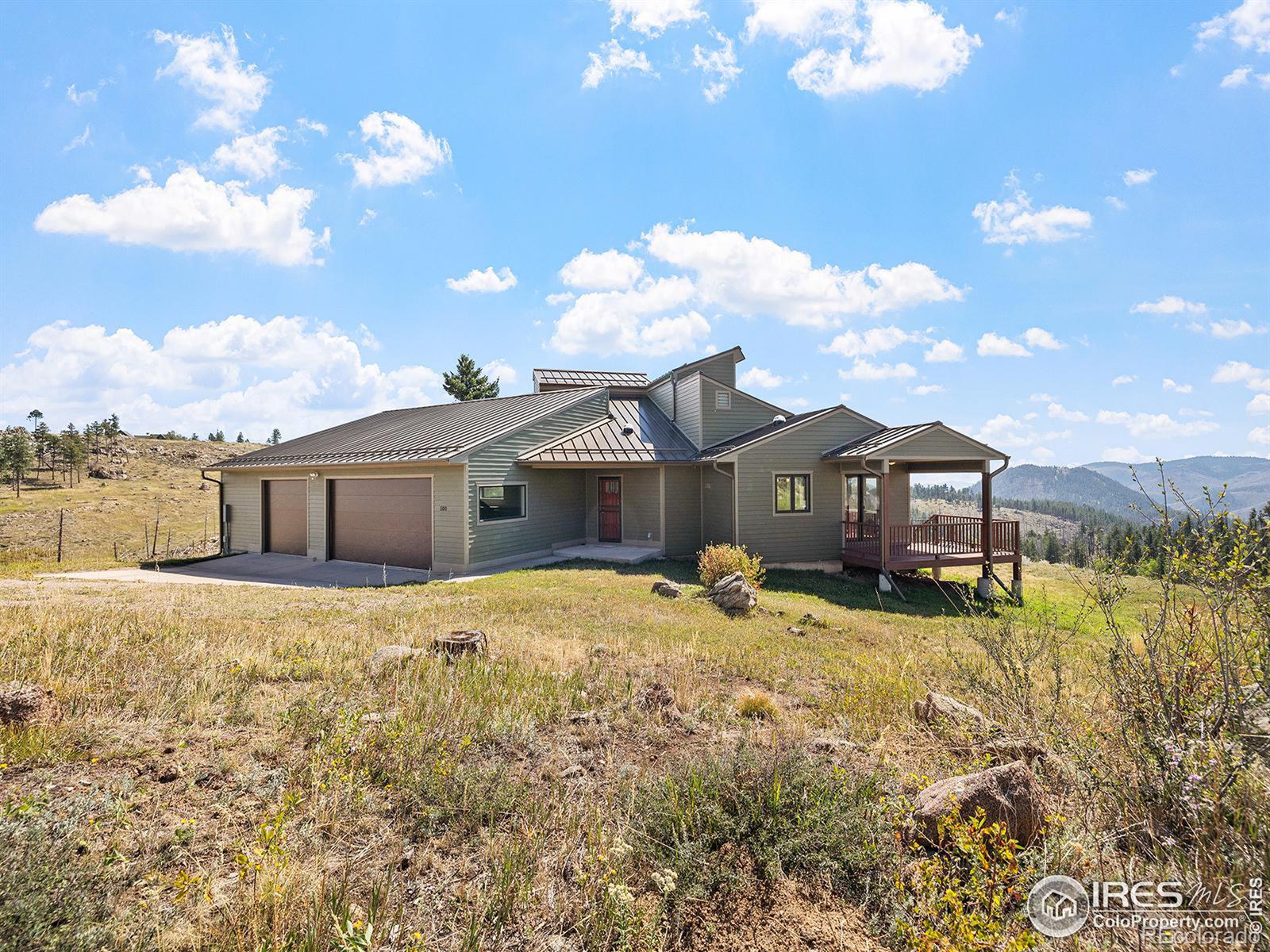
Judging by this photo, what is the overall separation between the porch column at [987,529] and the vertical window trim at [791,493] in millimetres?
4747

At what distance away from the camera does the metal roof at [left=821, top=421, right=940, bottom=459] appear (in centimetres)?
1566

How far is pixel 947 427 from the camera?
16.2 metres

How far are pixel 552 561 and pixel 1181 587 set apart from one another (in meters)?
13.3

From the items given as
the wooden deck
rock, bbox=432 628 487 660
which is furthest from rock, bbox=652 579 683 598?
the wooden deck

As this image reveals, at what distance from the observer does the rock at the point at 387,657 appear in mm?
5550

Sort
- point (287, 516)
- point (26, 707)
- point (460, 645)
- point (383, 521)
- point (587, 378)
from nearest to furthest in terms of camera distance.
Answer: point (26, 707) < point (460, 645) < point (383, 521) < point (287, 516) < point (587, 378)

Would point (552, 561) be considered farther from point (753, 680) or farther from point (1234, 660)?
point (1234, 660)

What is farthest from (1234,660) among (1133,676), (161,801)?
(161,801)

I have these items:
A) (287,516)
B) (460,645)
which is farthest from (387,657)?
(287,516)

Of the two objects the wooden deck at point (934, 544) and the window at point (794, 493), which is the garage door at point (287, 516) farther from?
the wooden deck at point (934, 544)

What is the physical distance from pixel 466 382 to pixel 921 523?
32.3m

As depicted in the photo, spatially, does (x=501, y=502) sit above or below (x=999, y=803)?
above

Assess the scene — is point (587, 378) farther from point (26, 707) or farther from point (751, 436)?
point (26, 707)

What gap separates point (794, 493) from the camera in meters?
17.3
